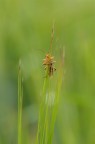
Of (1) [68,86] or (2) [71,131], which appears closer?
(2) [71,131]

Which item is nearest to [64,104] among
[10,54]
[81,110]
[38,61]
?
[81,110]

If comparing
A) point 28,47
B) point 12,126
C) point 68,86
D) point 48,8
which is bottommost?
point 12,126

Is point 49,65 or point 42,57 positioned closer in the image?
point 49,65

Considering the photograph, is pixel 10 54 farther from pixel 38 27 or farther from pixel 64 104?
pixel 64 104

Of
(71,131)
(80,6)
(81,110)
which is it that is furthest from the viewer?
(80,6)

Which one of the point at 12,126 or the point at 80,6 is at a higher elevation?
the point at 80,6

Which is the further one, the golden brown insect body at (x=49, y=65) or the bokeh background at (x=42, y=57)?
the bokeh background at (x=42, y=57)

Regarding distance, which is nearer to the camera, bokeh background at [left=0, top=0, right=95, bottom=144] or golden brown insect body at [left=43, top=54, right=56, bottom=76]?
golden brown insect body at [left=43, top=54, right=56, bottom=76]

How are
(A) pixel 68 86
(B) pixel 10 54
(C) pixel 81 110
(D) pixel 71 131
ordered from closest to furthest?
(D) pixel 71 131, (C) pixel 81 110, (A) pixel 68 86, (B) pixel 10 54
